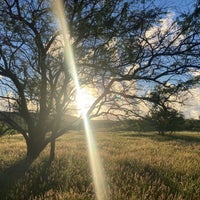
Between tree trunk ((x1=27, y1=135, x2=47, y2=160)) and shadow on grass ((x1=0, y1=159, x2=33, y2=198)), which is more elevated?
tree trunk ((x1=27, y1=135, x2=47, y2=160))

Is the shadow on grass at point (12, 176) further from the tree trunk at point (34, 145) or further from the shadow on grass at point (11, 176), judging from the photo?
the tree trunk at point (34, 145)

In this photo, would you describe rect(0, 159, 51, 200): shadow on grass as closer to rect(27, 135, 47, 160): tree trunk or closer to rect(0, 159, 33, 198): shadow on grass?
rect(0, 159, 33, 198): shadow on grass

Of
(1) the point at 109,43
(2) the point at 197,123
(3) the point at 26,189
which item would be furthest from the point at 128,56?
(2) the point at 197,123

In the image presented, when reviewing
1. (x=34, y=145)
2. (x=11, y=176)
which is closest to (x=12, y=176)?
(x=11, y=176)

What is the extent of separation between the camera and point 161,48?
12016mm

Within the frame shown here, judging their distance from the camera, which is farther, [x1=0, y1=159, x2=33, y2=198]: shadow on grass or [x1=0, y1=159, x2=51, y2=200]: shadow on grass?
[x1=0, y1=159, x2=33, y2=198]: shadow on grass

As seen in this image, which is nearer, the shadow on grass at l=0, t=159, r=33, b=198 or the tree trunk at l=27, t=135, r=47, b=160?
the shadow on grass at l=0, t=159, r=33, b=198

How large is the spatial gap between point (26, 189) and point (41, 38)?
6.69 m

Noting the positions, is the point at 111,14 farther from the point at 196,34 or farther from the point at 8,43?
the point at 8,43

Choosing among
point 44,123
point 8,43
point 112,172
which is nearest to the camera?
point 112,172

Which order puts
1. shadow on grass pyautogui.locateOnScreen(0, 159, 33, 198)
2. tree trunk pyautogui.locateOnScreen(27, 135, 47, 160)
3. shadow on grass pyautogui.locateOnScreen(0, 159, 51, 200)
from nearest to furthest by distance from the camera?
shadow on grass pyautogui.locateOnScreen(0, 159, 51, 200) < shadow on grass pyautogui.locateOnScreen(0, 159, 33, 198) < tree trunk pyautogui.locateOnScreen(27, 135, 47, 160)

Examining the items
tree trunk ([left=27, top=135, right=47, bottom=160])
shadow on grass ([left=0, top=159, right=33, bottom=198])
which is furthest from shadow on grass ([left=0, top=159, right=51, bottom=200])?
tree trunk ([left=27, top=135, right=47, bottom=160])

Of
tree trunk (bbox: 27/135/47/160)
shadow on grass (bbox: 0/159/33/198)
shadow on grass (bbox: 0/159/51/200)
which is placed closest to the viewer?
shadow on grass (bbox: 0/159/51/200)

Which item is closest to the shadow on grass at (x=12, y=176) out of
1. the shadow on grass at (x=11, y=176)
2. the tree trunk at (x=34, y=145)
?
the shadow on grass at (x=11, y=176)
